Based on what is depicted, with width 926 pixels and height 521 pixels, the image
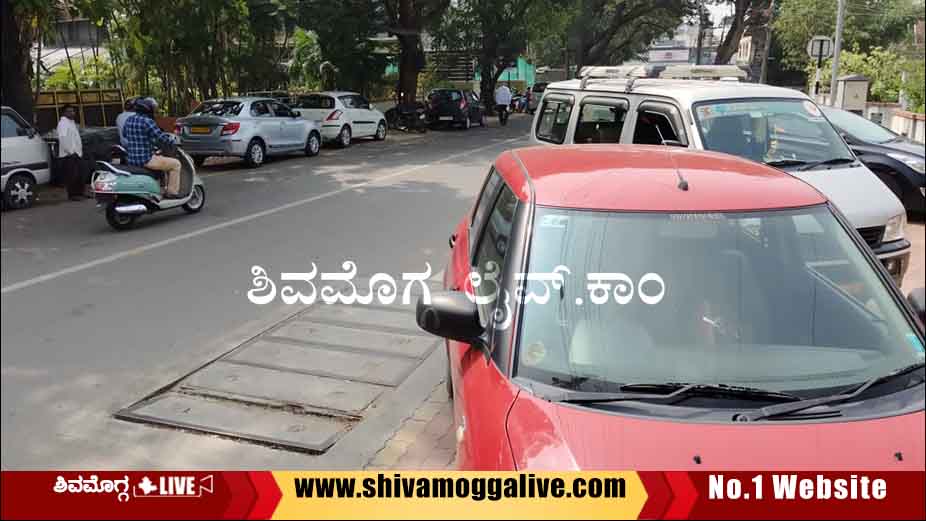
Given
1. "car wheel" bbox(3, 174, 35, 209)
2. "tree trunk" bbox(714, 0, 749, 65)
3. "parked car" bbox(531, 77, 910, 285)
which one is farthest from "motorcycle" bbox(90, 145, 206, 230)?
"tree trunk" bbox(714, 0, 749, 65)

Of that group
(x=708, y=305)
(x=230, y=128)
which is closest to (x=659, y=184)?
(x=708, y=305)

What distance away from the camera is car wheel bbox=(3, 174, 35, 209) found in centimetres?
165

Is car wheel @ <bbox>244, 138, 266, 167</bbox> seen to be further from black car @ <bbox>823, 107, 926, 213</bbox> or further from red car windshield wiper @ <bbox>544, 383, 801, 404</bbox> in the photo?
red car windshield wiper @ <bbox>544, 383, 801, 404</bbox>

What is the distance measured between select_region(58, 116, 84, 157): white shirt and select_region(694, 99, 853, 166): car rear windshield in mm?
4800

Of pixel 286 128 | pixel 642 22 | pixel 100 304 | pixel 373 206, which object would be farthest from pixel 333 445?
pixel 642 22

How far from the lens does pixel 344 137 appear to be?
2030 centimetres

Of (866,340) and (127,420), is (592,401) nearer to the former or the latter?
(866,340)

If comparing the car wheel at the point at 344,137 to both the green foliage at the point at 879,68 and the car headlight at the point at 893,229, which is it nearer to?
the car headlight at the point at 893,229

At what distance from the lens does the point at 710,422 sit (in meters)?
2.08

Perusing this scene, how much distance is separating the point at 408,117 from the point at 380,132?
3.59m

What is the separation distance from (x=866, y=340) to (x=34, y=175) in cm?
258

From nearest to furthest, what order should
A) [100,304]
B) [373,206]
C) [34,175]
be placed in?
[34,175] < [100,304] < [373,206]

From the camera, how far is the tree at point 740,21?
6.55 m

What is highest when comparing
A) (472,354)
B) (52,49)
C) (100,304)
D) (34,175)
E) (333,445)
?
(52,49)
